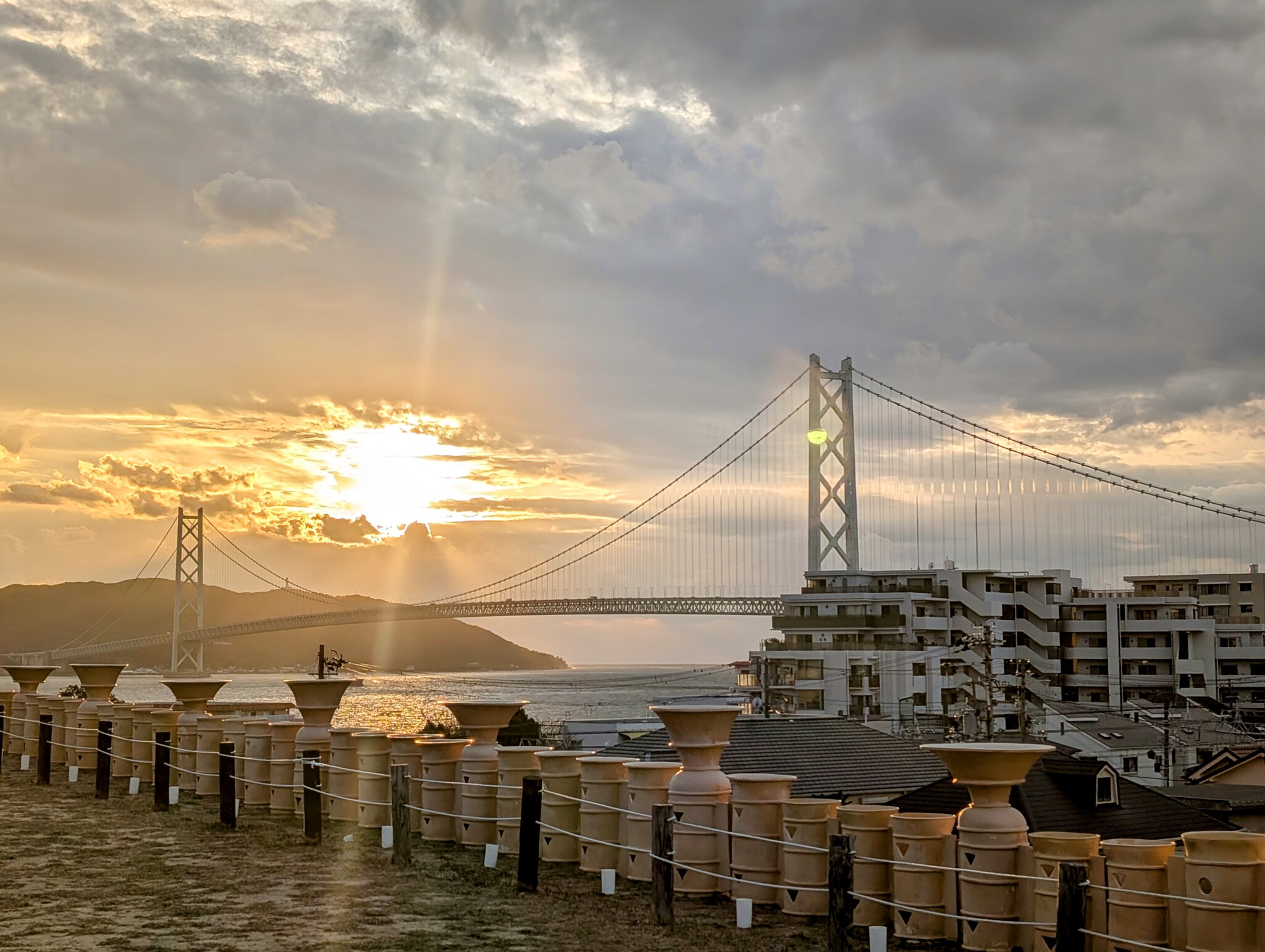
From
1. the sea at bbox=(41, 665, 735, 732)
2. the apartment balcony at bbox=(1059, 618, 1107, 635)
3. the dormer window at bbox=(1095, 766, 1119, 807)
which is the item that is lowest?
the sea at bbox=(41, 665, 735, 732)

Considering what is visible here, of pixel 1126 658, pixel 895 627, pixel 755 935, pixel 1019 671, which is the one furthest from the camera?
pixel 1126 658

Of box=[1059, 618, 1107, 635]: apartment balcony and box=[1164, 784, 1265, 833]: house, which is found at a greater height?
box=[1059, 618, 1107, 635]: apartment balcony

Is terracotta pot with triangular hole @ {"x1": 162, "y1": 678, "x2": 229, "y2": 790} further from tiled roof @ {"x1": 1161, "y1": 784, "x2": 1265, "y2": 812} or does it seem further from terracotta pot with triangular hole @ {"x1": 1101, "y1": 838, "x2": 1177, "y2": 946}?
tiled roof @ {"x1": 1161, "y1": 784, "x2": 1265, "y2": 812}

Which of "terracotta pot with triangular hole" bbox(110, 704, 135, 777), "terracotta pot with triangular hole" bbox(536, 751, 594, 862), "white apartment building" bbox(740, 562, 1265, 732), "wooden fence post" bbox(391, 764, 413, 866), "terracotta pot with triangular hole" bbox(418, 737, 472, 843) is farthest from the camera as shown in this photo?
"white apartment building" bbox(740, 562, 1265, 732)

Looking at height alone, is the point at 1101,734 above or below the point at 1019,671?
below

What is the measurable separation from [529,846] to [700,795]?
1.67 metres

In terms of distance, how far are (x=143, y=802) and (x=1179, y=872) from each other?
1386cm

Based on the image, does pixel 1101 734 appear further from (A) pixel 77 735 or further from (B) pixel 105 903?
(B) pixel 105 903

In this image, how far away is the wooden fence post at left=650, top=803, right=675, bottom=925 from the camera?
11.1m

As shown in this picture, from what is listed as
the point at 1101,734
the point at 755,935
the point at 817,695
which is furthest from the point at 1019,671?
the point at 817,695

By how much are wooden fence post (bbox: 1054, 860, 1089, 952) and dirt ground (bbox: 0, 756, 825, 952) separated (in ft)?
7.09

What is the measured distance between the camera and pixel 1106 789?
1766 centimetres

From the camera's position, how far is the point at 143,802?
18031mm

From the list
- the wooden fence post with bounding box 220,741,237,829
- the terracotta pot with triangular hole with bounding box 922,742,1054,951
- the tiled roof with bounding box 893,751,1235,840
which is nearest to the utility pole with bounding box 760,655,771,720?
the tiled roof with bounding box 893,751,1235,840
